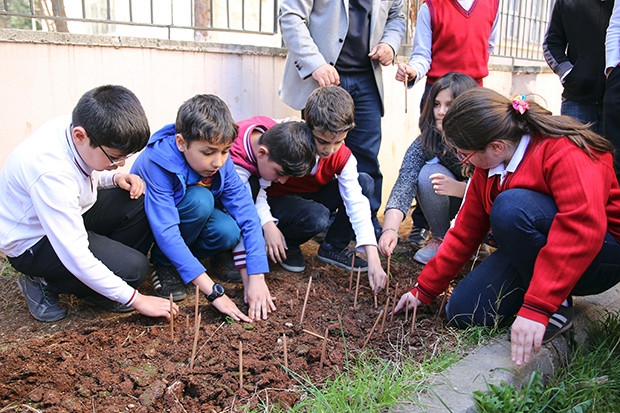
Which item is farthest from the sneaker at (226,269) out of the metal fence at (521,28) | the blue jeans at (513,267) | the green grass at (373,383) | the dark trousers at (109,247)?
the metal fence at (521,28)

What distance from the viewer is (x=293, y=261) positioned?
3865mm

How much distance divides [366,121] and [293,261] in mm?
1292

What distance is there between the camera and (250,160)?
11.8 ft

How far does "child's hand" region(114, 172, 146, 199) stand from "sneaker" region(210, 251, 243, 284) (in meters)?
0.67

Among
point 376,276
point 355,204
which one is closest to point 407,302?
point 376,276

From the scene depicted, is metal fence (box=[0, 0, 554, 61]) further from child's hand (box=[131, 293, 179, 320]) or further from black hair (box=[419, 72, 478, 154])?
child's hand (box=[131, 293, 179, 320])

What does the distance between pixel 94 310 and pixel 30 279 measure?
1.17 feet

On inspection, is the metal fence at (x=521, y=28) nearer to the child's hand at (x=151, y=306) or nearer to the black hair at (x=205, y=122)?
the black hair at (x=205, y=122)

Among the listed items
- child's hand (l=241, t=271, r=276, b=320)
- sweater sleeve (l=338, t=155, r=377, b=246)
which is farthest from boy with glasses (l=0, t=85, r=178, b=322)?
sweater sleeve (l=338, t=155, r=377, b=246)

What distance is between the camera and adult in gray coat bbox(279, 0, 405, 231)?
157 inches

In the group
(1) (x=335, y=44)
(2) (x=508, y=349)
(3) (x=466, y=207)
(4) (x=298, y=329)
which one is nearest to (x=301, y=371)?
(4) (x=298, y=329)

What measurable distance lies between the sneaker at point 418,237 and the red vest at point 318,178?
0.97m

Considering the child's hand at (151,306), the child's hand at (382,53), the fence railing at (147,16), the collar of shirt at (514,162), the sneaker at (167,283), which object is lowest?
the sneaker at (167,283)

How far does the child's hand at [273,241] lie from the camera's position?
3.54 metres
